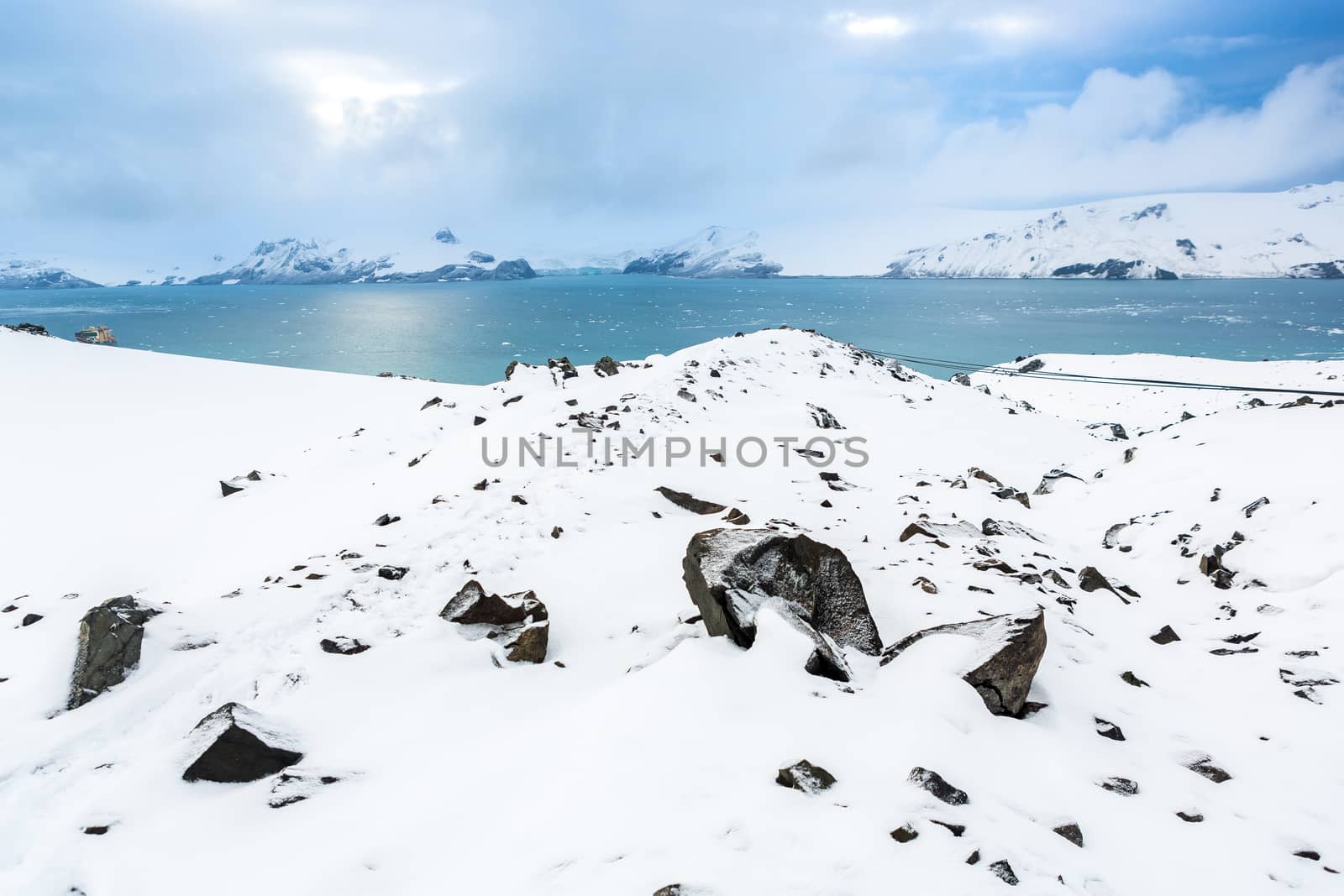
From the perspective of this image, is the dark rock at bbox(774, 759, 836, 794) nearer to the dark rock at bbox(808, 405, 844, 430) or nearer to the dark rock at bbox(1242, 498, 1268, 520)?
the dark rock at bbox(1242, 498, 1268, 520)

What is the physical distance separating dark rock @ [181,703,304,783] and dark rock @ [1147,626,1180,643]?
8543mm

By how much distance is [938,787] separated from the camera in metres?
3.87

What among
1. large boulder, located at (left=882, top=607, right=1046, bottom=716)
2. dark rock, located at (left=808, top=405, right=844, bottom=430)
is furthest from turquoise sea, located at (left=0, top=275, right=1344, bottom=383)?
large boulder, located at (left=882, top=607, right=1046, bottom=716)

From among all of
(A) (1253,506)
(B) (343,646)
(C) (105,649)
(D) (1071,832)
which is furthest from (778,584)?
(A) (1253,506)

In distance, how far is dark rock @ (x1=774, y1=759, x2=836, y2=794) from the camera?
3.78 metres

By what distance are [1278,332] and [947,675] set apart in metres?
98.5

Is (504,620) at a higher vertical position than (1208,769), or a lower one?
higher

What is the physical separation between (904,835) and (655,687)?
6.53 feet

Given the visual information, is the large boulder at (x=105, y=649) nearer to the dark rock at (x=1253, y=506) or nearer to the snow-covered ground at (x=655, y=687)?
the snow-covered ground at (x=655, y=687)

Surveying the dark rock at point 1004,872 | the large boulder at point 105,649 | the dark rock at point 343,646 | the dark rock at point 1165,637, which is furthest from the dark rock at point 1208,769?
the large boulder at point 105,649

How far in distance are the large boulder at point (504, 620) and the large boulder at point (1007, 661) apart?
3.34 meters

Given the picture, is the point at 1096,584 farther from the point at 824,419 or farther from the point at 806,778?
the point at 824,419

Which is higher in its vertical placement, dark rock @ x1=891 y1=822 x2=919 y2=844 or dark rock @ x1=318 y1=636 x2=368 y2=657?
dark rock @ x1=891 y1=822 x2=919 y2=844

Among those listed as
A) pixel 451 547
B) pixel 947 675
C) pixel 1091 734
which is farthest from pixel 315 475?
pixel 1091 734
